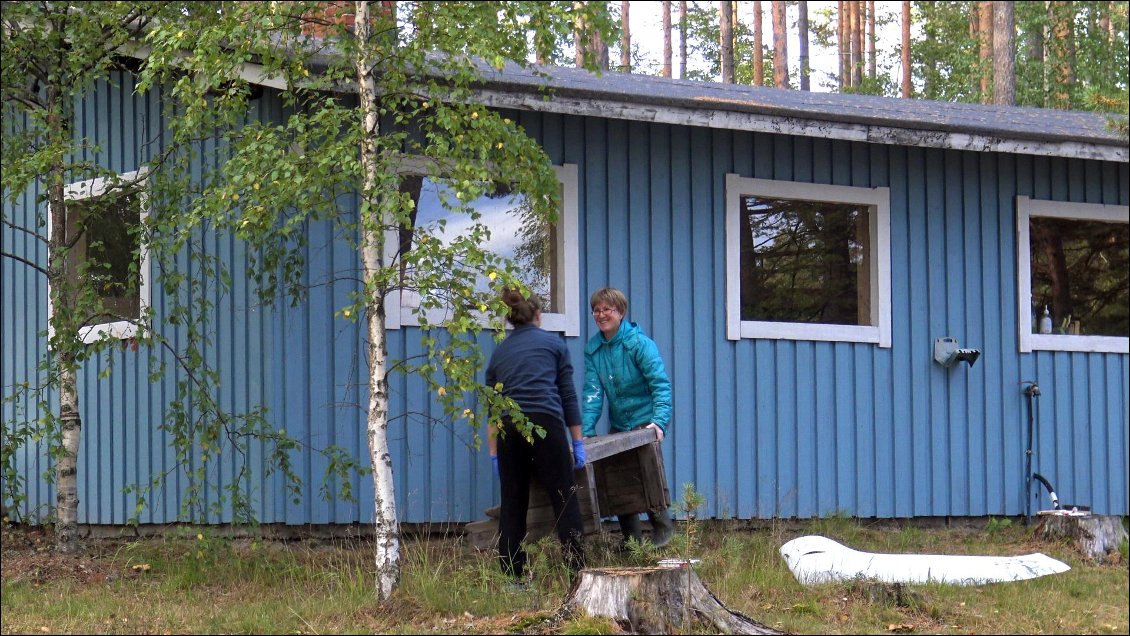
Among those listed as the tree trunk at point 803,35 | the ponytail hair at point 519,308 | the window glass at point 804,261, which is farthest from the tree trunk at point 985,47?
the ponytail hair at point 519,308

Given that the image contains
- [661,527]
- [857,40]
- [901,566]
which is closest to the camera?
[901,566]

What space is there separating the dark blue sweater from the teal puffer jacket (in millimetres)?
830

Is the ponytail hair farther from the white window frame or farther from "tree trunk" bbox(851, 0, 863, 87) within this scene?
"tree trunk" bbox(851, 0, 863, 87)

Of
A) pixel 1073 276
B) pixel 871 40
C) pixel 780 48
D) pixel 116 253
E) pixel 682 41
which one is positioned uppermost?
pixel 682 41

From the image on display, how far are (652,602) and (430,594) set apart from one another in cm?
130

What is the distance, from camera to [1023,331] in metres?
10.4

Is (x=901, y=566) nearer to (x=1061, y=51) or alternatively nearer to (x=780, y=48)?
(x=780, y=48)

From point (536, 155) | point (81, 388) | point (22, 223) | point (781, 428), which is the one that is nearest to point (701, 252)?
point (781, 428)

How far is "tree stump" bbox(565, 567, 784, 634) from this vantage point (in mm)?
6004

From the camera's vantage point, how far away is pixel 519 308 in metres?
7.27

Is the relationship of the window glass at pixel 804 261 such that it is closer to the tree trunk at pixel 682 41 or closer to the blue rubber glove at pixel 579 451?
the blue rubber glove at pixel 579 451

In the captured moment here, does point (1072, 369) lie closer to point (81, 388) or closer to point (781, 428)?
point (781, 428)

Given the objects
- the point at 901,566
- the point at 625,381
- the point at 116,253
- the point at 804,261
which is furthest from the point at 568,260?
the point at 116,253

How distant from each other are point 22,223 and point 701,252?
17.2ft
